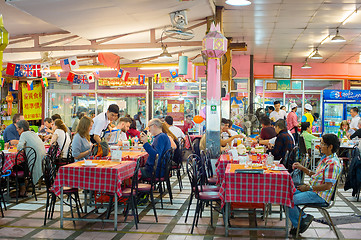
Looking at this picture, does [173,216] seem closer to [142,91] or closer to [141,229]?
[141,229]

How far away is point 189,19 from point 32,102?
10.5m

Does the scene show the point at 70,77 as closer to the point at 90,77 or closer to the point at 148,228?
the point at 90,77

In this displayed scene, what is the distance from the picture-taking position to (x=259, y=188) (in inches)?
191

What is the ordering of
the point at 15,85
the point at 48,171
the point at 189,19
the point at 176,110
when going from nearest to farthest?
the point at 48,171 < the point at 189,19 < the point at 15,85 < the point at 176,110

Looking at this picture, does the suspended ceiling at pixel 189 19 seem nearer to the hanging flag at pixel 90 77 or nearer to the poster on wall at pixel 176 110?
the hanging flag at pixel 90 77

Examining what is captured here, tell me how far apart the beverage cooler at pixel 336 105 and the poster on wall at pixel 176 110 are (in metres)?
5.25

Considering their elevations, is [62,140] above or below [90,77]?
below

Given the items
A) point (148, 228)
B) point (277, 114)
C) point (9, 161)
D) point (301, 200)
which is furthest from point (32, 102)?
point (301, 200)

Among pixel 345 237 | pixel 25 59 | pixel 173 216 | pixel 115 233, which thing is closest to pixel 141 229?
pixel 115 233

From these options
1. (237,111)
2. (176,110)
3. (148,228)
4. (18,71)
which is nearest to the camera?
(148,228)

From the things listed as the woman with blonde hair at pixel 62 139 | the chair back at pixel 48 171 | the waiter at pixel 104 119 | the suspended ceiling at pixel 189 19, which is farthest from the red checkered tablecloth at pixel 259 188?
the woman with blonde hair at pixel 62 139

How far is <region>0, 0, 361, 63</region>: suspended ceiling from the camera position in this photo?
7.39 m

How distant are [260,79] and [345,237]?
519 inches

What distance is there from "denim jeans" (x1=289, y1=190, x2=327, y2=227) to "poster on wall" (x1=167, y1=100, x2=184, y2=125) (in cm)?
1126
